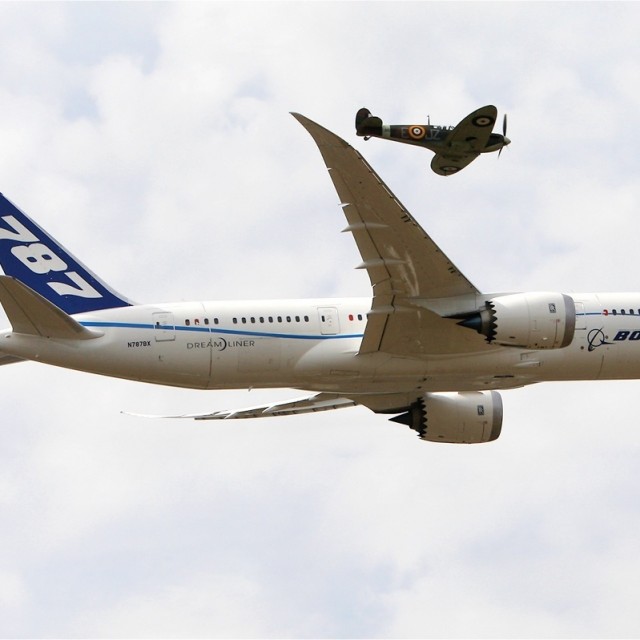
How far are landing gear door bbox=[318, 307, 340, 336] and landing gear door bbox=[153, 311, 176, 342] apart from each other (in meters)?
4.56

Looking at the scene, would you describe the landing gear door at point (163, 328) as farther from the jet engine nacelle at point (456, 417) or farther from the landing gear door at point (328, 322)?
the jet engine nacelle at point (456, 417)

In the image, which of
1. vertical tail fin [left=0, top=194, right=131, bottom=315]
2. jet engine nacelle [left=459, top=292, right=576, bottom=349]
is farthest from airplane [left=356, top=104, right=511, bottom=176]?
vertical tail fin [left=0, top=194, right=131, bottom=315]

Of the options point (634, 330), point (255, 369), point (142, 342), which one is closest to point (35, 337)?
point (142, 342)

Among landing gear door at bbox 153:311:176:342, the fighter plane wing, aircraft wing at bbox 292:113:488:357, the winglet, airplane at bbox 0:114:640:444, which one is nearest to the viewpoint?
the fighter plane wing

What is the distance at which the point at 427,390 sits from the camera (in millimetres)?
52594

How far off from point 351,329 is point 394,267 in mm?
3606

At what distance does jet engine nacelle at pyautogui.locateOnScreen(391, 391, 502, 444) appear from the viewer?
2165 inches

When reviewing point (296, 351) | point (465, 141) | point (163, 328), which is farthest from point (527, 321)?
point (163, 328)

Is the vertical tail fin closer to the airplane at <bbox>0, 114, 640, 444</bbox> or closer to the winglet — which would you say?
the airplane at <bbox>0, 114, 640, 444</bbox>

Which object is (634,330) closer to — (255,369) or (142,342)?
(255,369)

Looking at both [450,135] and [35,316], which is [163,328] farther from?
[450,135]

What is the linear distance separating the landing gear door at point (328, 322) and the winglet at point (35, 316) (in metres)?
6.71

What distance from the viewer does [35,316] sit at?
46.7 metres

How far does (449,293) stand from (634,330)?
6489mm
